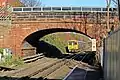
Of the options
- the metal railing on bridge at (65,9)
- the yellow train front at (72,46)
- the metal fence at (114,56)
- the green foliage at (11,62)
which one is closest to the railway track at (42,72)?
the green foliage at (11,62)

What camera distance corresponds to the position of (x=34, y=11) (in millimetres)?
47719

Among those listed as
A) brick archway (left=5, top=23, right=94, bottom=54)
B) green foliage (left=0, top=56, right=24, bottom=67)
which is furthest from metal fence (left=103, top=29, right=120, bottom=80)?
brick archway (left=5, top=23, right=94, bottom=54)

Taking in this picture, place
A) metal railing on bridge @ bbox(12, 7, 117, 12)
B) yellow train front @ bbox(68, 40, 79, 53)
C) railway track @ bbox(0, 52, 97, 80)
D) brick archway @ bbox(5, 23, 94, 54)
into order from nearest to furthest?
railway track @ bbox(0, 52, 97, 80)
brick archway @ bbox(5, 23, 94, 54)
metal railing on bridge @ bbox(12, 7, 117, 12)
yellow train front @ bbox(68, 40, 79, 53)

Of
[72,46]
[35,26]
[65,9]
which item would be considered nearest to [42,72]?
[35,26]

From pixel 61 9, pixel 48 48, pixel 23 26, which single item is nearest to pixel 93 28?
pixel 61 9

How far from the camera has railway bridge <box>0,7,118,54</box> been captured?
46125 mm

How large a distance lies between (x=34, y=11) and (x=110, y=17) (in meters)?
9.48

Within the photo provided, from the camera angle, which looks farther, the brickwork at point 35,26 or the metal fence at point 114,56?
the brickwork at point 35,26

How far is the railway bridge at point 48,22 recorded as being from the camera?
4612 cm

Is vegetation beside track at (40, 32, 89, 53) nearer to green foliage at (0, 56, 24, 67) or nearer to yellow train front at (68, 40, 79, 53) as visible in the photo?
yellow train front at (68, 40, 79, 53)

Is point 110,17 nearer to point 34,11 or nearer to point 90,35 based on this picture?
point 90,35

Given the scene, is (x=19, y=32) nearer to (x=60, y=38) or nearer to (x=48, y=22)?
(x=48, y=22)

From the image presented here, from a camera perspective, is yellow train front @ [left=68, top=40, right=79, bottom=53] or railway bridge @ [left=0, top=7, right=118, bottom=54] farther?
yellow train front @ [left=68, top=40, right=79, bottom=53]

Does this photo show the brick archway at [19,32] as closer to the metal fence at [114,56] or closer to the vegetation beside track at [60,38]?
the vegetation beside track at [60,38]
